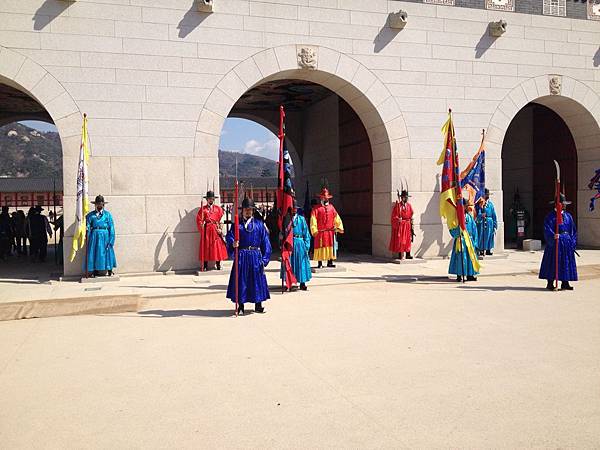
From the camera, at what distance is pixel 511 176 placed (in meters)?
17.0

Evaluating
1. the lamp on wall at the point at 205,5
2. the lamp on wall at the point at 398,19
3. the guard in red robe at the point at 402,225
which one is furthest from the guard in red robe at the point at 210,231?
the lamp on wall at the point at 398,19

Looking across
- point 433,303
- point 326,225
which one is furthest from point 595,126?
point 433,303

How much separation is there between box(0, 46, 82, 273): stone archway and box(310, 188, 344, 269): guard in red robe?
4310mm

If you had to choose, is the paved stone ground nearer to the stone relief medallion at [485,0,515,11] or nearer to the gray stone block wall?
the gray stone block wall

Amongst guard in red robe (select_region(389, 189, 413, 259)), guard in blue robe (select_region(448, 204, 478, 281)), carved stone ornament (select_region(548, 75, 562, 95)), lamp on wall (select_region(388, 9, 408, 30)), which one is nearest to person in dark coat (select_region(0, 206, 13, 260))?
guard in red robe (select_region(389, 189, 413, 259))

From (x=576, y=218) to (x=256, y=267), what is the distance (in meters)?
10.9

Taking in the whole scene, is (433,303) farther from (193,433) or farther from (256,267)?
(193,433)

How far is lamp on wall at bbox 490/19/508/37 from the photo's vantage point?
12.0m

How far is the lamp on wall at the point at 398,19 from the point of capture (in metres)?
11.3

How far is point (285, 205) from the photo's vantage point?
312 inches

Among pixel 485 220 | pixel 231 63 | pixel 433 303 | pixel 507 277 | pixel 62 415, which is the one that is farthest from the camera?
pixel 485 220

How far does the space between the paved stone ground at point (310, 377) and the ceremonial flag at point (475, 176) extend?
196 inches

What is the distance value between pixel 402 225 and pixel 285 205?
13.0ft

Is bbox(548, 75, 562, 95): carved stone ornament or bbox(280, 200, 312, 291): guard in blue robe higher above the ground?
bbox(548, 75, 562, 95): carved stone ornament
